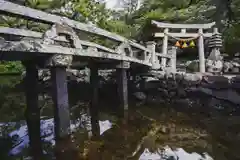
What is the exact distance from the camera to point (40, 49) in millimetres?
3354

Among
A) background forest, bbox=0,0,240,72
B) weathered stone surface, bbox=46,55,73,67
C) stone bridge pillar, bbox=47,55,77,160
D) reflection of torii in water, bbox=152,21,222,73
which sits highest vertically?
background forest, bbox=0,0,240,72

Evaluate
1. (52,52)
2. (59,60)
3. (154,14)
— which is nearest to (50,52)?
(52,52)

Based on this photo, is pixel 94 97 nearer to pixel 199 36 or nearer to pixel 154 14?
pixel 199 36

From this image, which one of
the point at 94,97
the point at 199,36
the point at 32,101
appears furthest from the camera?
the point at 199,36

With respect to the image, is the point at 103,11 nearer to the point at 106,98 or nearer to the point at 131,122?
the point at 106,98

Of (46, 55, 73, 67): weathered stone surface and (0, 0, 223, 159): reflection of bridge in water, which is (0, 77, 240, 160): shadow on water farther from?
(46, 55, 73, 67): weathered stone surface

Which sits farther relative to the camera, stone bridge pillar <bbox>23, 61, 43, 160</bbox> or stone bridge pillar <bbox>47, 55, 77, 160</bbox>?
stone bridge pillar <bbox>23, 61, 43, 160</bbox>

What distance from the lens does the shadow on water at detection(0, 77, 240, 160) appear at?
13.5 feet

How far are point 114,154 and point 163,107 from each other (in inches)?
169

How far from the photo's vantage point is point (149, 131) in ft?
17.6

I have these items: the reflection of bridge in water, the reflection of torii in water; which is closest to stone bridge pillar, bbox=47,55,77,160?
the reflection of bridge in water

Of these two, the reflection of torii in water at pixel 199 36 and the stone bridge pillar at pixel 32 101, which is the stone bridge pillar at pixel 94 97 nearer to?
the stone bridge pillar at pixel 32 101

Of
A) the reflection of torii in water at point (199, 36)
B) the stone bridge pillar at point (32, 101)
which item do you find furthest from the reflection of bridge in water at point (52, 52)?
the reflection of torii in water at point (199, 36)

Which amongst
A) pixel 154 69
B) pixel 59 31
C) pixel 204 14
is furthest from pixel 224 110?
pixel 204 14
